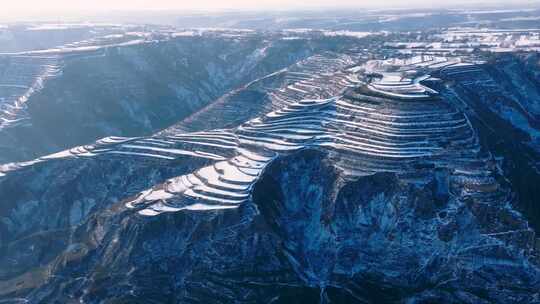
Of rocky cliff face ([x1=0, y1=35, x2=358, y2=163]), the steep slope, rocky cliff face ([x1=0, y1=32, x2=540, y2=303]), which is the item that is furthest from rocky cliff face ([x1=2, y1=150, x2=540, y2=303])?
rocky cliff face ([x1=0, y1=35, x2=358, y2=163])

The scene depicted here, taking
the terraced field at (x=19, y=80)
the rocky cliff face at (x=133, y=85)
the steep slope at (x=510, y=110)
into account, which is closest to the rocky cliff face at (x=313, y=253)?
the steep slope at (x=510, y=110)

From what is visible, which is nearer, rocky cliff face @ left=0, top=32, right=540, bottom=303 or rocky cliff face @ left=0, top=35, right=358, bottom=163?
rocky cliff face @ left=0, top=32, right=540, bottom=303

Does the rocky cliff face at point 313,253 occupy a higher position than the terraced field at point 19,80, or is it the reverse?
the terraced field at point 19,80

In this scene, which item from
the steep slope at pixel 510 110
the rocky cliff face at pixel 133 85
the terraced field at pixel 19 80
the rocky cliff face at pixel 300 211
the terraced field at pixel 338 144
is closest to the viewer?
the rocky cliff face at pixel 300 211

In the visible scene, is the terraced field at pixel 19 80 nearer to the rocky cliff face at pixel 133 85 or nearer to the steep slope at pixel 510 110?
the rocky cliff face at pixel 133 85

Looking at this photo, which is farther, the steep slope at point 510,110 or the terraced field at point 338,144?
the steep slope at point 510,110

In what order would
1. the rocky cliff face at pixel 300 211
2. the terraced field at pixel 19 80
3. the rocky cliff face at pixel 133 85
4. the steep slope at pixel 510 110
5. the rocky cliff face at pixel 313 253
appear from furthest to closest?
the rocky cliff face at pixel 133 85 → the terraced field at pixel 19 80 → the steep slope at pixel 510 110 → the rocky cliff face at pixel 300 211 → the rocky cliff face at pixel 313 253

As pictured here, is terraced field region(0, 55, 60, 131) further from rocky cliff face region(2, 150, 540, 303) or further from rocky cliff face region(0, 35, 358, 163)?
rocky cliff face region(2, 150, 540, 303)

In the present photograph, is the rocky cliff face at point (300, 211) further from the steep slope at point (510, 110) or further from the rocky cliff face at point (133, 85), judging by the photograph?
the rocky cliff face at point (133, 85)

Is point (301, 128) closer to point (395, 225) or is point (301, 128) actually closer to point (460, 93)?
point (395, 225)

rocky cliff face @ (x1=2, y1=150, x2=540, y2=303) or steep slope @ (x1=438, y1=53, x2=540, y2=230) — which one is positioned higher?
steep slope @ (x1=438, y1=53, x2=540, y2=230)

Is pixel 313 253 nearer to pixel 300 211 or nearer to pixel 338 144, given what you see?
pixel 300 211

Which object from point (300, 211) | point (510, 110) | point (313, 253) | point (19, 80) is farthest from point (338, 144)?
point (19, 80)
